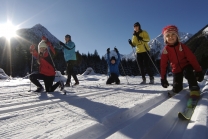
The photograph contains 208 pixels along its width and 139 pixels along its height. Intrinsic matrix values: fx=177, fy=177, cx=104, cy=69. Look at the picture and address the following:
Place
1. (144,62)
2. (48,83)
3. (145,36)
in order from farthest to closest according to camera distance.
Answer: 1. (144,62)
2. (145,36)
3. (48,83)

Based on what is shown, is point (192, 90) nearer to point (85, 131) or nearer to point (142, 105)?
point (142, 105)

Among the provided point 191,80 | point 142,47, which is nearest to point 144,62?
point 142,47

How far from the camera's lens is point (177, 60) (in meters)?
3.63

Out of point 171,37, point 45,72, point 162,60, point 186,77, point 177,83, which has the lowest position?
point 177,83

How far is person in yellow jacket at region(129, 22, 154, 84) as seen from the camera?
5.94m

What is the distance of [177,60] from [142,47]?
97.3 inches

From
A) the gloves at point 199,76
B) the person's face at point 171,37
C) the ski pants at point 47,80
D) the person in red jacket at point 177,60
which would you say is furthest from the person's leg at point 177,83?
the ski pants at point 47,80

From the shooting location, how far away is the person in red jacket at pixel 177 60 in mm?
3387

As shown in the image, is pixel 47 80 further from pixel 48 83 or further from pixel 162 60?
pixel 162 60

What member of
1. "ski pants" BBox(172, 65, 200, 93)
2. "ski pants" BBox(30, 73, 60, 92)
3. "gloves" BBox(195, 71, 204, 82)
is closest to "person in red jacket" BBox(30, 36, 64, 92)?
"ski pants" BBox(30, 73, 60, 92)

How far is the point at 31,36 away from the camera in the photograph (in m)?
169

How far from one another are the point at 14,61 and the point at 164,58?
63587 millimetres

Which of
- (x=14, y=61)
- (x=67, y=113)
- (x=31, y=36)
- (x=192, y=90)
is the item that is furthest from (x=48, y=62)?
(x=31, y=36)

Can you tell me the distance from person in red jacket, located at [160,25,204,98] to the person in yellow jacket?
2135 millimetres
